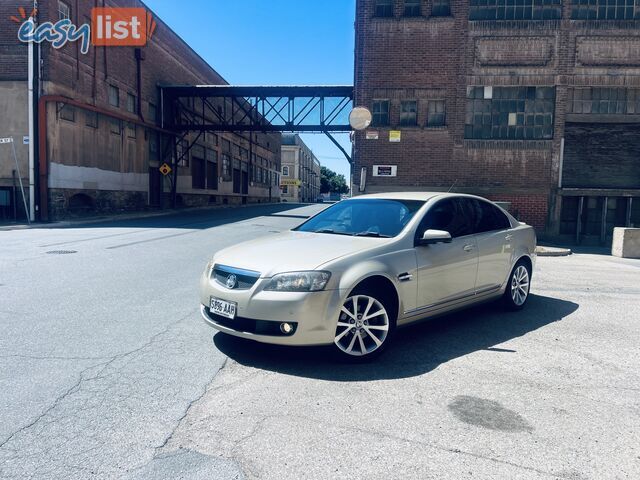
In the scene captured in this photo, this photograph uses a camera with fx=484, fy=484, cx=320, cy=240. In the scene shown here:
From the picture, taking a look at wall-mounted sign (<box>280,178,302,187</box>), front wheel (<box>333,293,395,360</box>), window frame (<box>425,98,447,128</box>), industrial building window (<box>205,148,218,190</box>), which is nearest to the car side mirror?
front wheel (<box>333,293,395,360</box>)

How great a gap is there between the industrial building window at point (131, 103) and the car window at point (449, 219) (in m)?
26.8

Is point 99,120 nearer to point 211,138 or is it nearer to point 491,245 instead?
point 211,138

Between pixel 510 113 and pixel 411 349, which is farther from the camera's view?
pixel 510 113

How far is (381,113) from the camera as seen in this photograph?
55.6 feet

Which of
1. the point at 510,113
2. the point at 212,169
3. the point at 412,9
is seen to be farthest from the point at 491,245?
the point at 212,169

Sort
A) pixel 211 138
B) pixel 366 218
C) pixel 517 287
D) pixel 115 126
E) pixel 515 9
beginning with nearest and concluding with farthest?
1. pixel 366 218
2. pixel 517 287
3. pixel 515 9
4. pixel 115 126
5. pixel 211 138

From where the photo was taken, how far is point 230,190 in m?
47.2

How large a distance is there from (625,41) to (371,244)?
1620cm

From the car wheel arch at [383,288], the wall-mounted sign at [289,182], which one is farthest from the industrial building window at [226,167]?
the car wheel arch at [383,288]

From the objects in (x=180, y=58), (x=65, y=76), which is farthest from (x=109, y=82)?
(x=180, y=58)

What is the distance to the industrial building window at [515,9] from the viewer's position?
15.9 meters

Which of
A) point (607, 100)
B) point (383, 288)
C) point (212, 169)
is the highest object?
point (607, 100)

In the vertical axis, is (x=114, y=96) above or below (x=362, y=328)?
above

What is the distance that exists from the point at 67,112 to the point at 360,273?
882 inches
